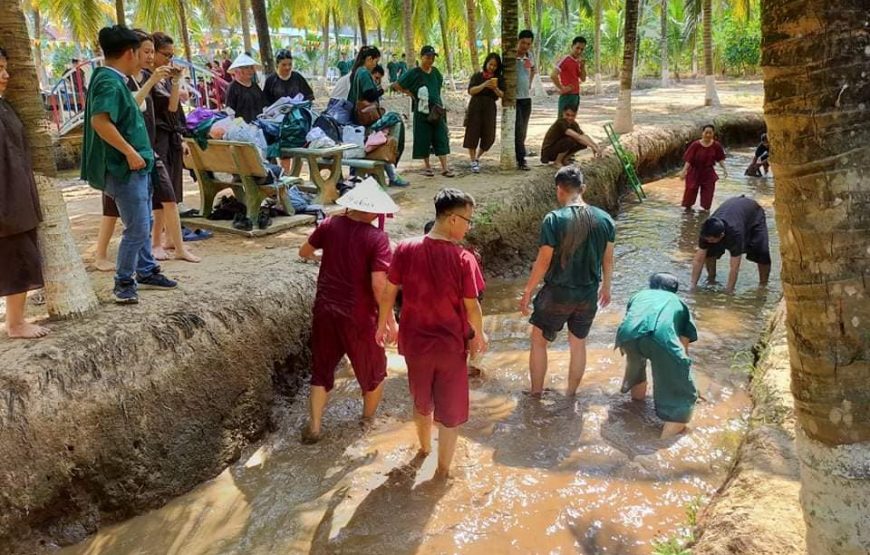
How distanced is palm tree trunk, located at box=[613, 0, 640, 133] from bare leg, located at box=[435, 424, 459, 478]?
35.4 feet

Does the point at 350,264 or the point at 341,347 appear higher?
the point at 350,264

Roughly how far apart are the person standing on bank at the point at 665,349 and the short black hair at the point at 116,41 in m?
3.75

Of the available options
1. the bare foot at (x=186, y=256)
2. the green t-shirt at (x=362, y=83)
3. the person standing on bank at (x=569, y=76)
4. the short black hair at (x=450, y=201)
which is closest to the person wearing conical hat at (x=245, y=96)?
the green t-shirt at (x=362, y=83)

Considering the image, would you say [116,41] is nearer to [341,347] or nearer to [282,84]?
[341,347]

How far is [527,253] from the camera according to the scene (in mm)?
8766

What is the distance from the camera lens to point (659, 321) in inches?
178

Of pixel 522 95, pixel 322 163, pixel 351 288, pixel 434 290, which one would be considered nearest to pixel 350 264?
pixel 351 288

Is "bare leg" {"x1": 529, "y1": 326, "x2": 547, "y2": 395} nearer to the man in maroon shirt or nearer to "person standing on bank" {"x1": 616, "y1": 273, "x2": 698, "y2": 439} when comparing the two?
"person standing on bank" {"x1": 616, "y1": 273, "x2": 698, "y2": 439}

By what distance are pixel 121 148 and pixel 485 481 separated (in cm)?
314

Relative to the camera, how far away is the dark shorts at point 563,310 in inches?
194

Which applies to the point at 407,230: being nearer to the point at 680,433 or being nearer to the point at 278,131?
the point at 278,131

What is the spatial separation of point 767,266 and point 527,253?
9.21 feet

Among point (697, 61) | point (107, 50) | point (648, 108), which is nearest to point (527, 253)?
point (107, 50)

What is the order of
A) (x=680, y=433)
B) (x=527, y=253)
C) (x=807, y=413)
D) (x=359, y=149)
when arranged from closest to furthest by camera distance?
(x=807, y=413), (x=680, y=433), (x=359, y=149), (x=527, y=253)
